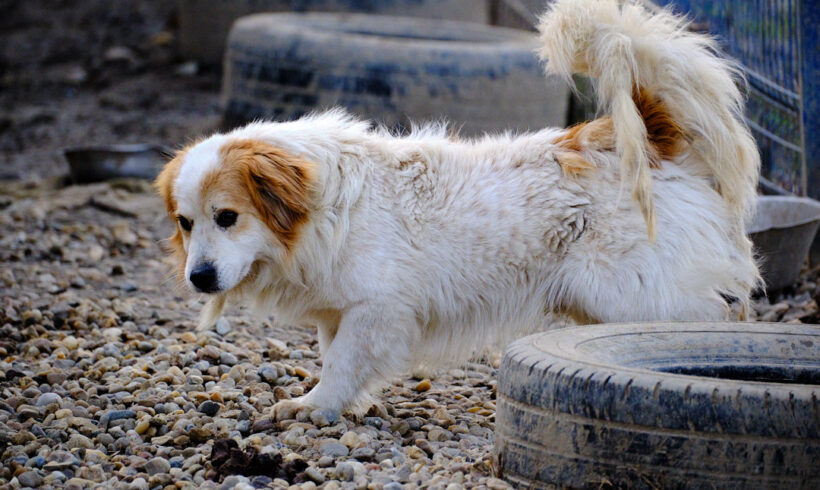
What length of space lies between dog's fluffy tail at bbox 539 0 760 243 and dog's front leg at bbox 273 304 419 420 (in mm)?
1158

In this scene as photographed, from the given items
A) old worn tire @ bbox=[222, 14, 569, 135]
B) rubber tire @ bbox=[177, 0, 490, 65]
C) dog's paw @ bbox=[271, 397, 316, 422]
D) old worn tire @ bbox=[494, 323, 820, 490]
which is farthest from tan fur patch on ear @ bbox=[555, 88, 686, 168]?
rubber tire @ bbox=[177, 0, 490, 65]

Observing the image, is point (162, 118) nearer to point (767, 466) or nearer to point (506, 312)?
point (506, 312)

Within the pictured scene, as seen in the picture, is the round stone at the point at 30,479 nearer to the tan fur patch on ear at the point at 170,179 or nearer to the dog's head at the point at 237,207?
the dog's head at the point at 237,207

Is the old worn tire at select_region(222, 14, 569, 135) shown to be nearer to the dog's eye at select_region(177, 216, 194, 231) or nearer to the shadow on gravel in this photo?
the dog's eye at select_region(177, 216, 194, 231)

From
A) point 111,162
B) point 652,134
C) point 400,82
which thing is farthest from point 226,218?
point 111,162

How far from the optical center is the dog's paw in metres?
Answer: 3.79

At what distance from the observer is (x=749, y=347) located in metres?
3.25

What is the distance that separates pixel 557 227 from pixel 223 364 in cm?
177

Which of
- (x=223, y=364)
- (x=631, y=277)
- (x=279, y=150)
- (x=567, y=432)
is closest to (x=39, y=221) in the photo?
(x=223, y=364)

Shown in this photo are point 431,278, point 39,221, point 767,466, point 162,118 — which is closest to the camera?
point 767,466

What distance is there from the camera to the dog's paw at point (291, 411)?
149 inches

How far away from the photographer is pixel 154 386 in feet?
13.8

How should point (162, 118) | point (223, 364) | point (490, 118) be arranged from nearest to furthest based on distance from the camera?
1. point (223, 364)
2. point (490, 118)
3. point (162, 118)

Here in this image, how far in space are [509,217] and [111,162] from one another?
576 centimetres
